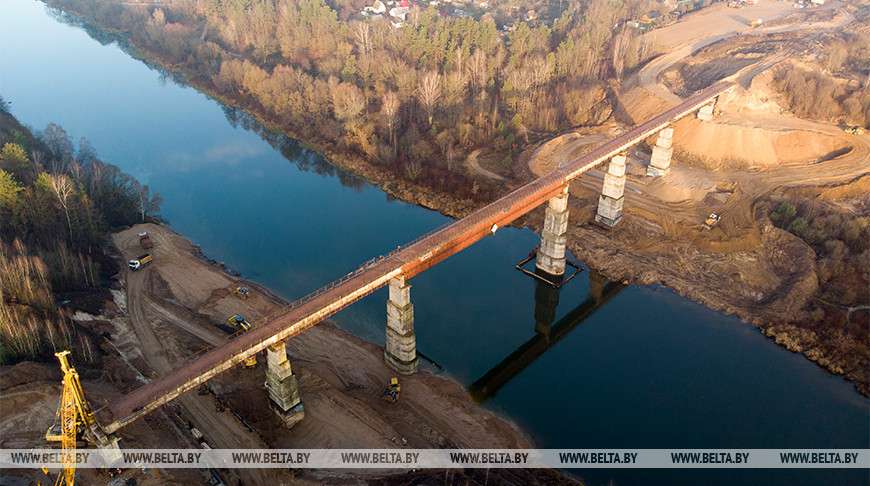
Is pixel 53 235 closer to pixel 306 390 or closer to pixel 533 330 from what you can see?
pixel 306 390

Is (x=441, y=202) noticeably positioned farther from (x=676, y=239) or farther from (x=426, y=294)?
(x=676, y=239)

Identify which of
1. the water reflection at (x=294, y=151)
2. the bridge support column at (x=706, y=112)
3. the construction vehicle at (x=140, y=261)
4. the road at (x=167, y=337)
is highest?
the bridge support column at (x=706, y=112)

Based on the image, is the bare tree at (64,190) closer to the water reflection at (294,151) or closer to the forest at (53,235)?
the forest at (53,235)

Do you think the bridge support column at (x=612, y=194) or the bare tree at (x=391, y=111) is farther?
the bare tree at (x=391, y=111)

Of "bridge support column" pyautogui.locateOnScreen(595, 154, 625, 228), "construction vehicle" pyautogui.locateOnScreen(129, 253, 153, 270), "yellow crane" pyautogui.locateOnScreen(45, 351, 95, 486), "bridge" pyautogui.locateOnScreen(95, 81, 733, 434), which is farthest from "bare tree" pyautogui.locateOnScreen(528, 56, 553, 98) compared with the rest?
"yellow crane" pyautogui.locateOnScreen(45, 351, 95, 486)

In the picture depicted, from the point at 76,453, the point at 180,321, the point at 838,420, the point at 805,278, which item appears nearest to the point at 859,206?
the point at 805,278

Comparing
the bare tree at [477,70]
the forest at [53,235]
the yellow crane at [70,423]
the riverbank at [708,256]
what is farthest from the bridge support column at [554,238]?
the bare tree at [477,70]

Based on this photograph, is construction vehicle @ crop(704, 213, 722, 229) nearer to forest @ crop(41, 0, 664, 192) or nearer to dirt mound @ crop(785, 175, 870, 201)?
dirt mound @ crop(785, 175, 870, 201)

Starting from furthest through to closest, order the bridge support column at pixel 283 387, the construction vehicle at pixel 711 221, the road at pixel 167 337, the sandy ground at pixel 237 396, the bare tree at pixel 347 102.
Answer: the bare tree at pixel 347 102 < the construction vehicle at pixel 711 221 < the road at pixel 167 337 < the bridge support column at pixel 283 387 < the sandy ground at pixel 237 396

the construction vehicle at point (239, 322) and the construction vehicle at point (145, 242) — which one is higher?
the construction vehicle at point (145, 242)
